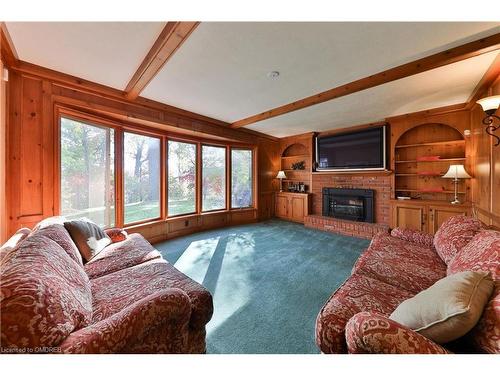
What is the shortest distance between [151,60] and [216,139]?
285 centimetres

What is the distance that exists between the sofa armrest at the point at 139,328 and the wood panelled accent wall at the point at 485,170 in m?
3.43

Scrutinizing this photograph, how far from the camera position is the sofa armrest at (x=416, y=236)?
216cm

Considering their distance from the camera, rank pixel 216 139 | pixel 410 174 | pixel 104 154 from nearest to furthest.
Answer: pixel 104 154, pixel 410 174, pixel 216 139

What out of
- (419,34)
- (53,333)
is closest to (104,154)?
(53,333)

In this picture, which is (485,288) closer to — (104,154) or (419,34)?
(419,34)

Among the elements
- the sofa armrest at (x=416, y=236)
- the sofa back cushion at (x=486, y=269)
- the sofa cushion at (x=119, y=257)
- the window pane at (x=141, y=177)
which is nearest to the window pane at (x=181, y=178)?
the window pane at (x=141, y=177)

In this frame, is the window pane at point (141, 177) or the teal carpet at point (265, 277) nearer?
the teal carpet at point (265, 277)

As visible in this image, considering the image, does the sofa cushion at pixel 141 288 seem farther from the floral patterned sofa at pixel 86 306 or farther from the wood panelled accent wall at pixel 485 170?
the wood panelled accent wall at pixel 485 170

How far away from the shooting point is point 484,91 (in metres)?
2.70

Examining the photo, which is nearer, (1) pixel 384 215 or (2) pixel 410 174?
(2) pixel 410 174

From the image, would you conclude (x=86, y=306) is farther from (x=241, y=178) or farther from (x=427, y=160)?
(x=427, y=160)

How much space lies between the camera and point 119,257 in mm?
1869

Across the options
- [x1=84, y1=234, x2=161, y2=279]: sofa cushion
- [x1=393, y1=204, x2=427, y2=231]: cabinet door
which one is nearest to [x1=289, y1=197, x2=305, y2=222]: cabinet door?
[x1=393, y1=204, x2=427, y2=231]: cabinet door

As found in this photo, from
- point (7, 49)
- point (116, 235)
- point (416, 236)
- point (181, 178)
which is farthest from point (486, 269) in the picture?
point (181, 178)
